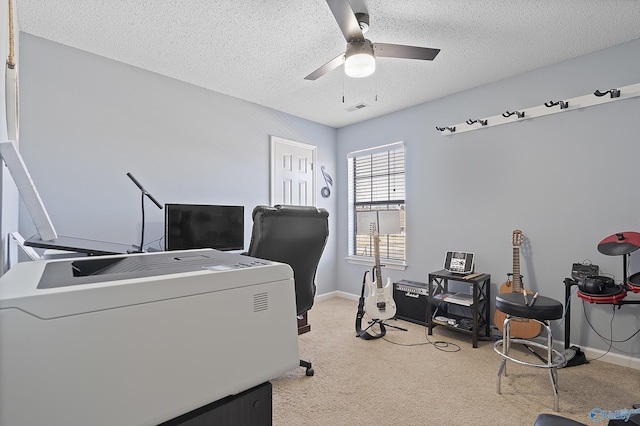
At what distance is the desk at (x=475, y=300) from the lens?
2877 mm

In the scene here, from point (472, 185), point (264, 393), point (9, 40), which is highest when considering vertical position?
point (9, 40)

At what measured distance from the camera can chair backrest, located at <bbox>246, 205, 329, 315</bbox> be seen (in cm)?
176

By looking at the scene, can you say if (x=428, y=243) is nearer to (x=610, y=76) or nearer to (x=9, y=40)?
(x=610, y=76)

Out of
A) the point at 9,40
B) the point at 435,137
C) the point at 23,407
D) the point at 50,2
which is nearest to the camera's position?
the point at 23,407

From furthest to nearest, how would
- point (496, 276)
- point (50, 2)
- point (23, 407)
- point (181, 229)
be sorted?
point (496, 276) < point (181, 229) < point (50, 2) < point (23, 407)

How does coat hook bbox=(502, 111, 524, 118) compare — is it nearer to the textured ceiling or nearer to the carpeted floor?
the textured ceiling

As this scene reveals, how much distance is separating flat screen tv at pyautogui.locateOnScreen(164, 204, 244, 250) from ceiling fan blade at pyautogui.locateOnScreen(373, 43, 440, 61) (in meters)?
2.04

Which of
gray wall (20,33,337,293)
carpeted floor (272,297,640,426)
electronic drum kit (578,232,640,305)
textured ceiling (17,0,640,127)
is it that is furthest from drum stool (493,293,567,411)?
gray wall (20,33,337,293)

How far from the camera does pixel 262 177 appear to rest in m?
3.90

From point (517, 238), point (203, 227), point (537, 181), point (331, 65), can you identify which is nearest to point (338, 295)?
point (203, 227)

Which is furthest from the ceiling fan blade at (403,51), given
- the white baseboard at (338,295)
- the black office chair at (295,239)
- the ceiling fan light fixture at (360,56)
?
the white baseboard at (338,295)

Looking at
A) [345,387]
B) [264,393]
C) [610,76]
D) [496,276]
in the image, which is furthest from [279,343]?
[610,76]

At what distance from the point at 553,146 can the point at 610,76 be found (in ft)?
2.15

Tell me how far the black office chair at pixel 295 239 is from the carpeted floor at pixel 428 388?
0.29 m
